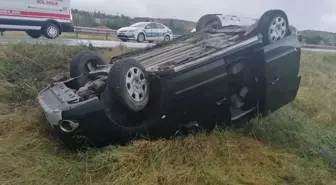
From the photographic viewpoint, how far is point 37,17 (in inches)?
537

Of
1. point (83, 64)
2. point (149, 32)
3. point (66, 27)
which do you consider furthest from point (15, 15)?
point (83, 64)

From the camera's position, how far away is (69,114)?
3201mm

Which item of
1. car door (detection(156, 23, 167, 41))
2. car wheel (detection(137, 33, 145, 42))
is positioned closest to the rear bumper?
car wheel (detection(137, 33, 145, 42))

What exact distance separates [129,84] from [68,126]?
2.11 feet

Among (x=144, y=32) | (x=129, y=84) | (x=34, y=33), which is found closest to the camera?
(x=129, y=84)

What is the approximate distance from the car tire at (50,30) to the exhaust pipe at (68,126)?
1124cm

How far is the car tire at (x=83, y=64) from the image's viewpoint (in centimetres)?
439

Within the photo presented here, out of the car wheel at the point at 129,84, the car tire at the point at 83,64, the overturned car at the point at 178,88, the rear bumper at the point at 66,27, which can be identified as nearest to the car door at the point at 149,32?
the rear bumper at the point at 66,27

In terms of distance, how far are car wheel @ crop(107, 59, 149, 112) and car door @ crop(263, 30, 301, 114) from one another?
150 centimetres

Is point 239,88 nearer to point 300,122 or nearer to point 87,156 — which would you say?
point 300,122

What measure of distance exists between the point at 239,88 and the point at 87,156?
1.84 meters

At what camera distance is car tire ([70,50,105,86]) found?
173 inches

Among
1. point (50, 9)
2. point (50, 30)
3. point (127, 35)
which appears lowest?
point (127, 35)

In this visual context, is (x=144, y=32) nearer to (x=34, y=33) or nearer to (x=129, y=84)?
(x=34, y=33)
